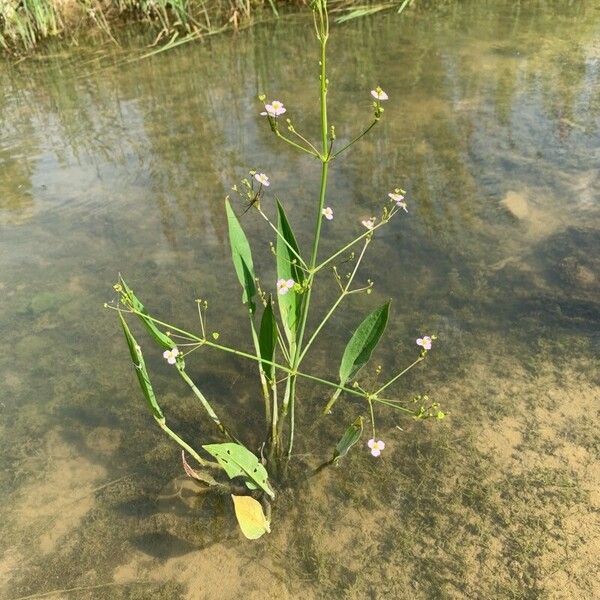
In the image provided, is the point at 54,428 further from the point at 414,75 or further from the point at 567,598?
the point at 414,75

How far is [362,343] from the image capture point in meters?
1.73

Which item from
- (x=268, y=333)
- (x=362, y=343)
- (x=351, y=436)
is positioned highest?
(x=268, y=333)

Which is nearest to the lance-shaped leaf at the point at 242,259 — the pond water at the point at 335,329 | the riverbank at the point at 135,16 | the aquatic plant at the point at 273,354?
the aquatic plant at the point at 273,354

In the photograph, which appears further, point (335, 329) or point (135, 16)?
point (135, 16)

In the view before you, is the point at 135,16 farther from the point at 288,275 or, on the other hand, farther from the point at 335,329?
the point at 288,275

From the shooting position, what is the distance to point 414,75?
171 inches

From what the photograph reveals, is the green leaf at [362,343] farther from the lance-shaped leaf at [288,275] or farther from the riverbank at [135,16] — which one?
the riverbank at [135,16]

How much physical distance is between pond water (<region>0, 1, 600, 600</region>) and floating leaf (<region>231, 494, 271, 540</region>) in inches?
5.1

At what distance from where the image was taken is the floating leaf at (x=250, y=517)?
159 cm

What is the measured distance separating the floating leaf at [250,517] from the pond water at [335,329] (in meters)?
0.13

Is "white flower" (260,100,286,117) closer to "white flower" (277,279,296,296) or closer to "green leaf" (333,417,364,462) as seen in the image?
"white flower" (277,279,296,296)

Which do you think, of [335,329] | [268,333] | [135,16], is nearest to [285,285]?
[268,333]

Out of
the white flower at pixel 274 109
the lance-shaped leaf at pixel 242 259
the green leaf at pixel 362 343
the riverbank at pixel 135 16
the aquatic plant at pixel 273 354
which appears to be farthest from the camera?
the riverbank at pixel 135 16

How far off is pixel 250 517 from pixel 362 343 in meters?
0.56
